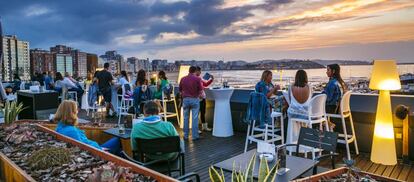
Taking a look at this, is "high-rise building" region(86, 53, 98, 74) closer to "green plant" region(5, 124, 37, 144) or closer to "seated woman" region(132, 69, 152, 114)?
"seated woman" region(132, 69, 152, 114)

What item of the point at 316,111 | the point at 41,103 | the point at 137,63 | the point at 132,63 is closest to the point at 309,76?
the point at 316,111

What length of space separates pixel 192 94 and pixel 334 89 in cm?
281

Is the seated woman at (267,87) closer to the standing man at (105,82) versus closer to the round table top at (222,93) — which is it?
the round table top at (222,93)

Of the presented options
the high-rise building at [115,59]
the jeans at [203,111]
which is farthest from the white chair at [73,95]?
the jeans at [203,111]

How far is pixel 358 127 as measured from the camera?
224 inches

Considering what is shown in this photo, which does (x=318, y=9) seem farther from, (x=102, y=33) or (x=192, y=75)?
(x=102, y=33)

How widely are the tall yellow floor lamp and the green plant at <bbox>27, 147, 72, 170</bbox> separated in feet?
14.4

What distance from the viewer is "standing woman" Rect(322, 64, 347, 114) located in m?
5.20

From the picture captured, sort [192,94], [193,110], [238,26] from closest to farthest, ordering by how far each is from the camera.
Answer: [192,94] < [193,110] < [238,26]

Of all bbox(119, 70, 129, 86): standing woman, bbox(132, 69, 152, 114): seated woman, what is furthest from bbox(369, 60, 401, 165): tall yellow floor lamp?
bbox(119, 70, 129, 86): standing woman

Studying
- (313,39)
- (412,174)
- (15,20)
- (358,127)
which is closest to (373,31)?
(313,39)

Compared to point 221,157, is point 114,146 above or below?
above

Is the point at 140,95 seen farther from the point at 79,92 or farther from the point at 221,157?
the point at 79,92

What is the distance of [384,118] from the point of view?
4.82 meters
